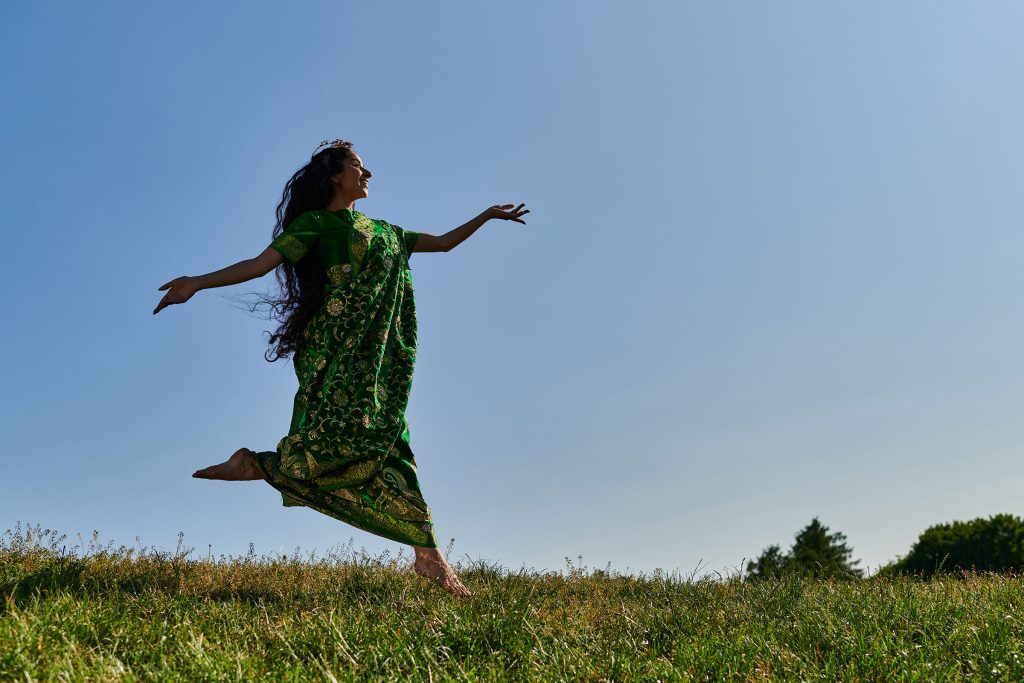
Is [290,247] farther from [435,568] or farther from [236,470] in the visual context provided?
Answer: [435,568]

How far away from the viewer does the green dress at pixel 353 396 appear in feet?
19.0

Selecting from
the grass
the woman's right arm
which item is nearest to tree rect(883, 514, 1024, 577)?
the grass

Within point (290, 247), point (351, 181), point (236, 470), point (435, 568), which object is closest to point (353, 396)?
point (236, 470)

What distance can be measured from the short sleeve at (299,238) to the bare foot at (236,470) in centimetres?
135

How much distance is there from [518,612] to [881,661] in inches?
62.2

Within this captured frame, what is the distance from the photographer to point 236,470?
573cm

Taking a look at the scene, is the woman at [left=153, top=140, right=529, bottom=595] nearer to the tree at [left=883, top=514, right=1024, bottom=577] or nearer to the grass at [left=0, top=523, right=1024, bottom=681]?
the grass at [left=0, top=523, right=1024, bottom=681]

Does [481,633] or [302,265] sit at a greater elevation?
[302,265]

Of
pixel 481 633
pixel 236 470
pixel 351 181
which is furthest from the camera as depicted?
pixel 351 181

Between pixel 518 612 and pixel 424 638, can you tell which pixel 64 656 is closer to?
pixel 424 638

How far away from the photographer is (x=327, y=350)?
597 cm

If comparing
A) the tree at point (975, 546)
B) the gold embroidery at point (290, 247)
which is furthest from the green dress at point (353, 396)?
the tree at point (975, 546)

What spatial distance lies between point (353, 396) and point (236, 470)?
2.90 ft

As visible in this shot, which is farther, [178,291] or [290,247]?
[290,247]
